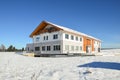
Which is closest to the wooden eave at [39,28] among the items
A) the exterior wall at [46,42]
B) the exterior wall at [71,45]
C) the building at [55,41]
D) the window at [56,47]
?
the building at [55,41]

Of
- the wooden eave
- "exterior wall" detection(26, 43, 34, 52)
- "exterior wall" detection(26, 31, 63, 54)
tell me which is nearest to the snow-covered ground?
"exterior wall" detection(26, 31, 63, 54)

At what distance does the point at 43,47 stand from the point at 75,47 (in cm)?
771

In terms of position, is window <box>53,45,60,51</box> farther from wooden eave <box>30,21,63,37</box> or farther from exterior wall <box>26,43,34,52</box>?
exterior wall <box>26,43,34,52</box>

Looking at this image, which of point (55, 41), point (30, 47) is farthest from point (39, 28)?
point (55, 41)

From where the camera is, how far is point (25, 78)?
9070 millimetres

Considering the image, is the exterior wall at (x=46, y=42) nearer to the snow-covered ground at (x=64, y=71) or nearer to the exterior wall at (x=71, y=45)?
the exterior wall at (x=71, y=45)

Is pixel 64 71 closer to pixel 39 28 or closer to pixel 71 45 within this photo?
pixel 71 45

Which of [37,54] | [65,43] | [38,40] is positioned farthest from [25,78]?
[38,40]

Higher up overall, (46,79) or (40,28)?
(40,28)

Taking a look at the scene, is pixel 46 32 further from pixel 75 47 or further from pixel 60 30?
pixel 75 47

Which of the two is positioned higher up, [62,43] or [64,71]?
[62,43]

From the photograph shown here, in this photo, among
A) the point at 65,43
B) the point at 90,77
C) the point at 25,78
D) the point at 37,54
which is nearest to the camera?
the point at 90,77

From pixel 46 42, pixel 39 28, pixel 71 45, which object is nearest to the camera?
pixel 71 45

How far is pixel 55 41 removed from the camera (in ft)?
112
